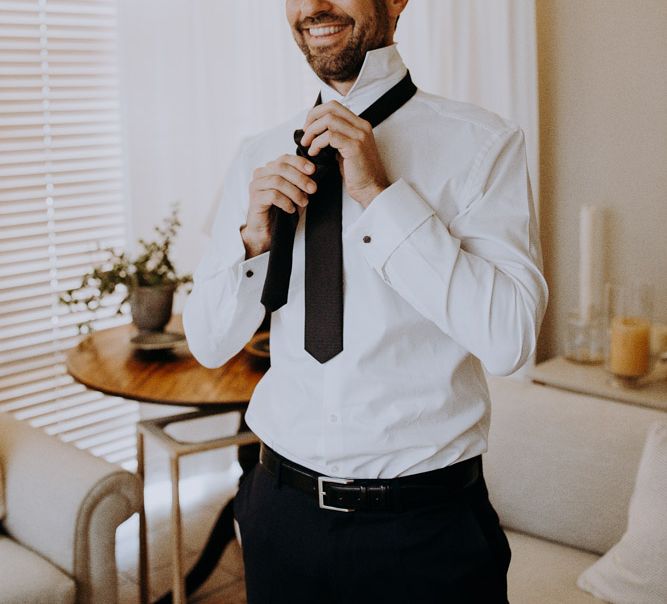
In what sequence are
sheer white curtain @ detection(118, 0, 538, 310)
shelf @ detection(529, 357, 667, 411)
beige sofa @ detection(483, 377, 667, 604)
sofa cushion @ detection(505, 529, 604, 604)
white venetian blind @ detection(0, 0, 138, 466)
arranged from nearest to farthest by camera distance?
1. sofa cushion @ detection(505, 529, 604, 604)
2. beige sofa @ detection(483, 377, 667, 604)
3. shelf @ detection(529, 357, 667, 411)
4. white venetian blind @ detection(0, 0, 138, 466)
5. sheer white curtain @ detection(118, 0, 538, 310)

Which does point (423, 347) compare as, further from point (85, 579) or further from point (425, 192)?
point (85, 579)

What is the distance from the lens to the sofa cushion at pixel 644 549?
1.75 metres

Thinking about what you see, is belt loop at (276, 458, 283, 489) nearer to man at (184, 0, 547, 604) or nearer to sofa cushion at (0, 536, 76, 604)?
man at (184, 0, 547, 604)

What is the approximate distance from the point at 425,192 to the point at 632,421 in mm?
1030

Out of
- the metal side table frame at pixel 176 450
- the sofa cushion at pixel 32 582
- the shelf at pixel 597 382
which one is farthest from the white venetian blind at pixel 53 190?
the shelf at pixel 597 382

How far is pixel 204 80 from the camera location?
3.33 m

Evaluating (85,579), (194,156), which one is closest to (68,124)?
(194,156)

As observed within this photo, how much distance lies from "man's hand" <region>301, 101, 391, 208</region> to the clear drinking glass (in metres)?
1.45

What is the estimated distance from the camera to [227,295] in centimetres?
138

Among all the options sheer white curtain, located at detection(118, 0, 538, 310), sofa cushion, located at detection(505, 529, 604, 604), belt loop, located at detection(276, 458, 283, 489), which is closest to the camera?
belt loop, located at detection(276, 458, 283, 489)

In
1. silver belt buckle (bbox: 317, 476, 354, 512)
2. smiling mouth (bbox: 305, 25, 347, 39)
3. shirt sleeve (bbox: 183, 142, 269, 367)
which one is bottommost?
silver belt buckle (bbox: 317, 476, 354, 512)

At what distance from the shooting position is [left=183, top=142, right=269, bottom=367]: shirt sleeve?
1.36m

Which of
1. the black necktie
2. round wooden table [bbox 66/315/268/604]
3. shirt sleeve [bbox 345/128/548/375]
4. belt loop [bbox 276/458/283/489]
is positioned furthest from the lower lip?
round wooden table [bbox 66/315/268/604]

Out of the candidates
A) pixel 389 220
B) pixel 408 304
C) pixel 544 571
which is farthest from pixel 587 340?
pixel 389 220
